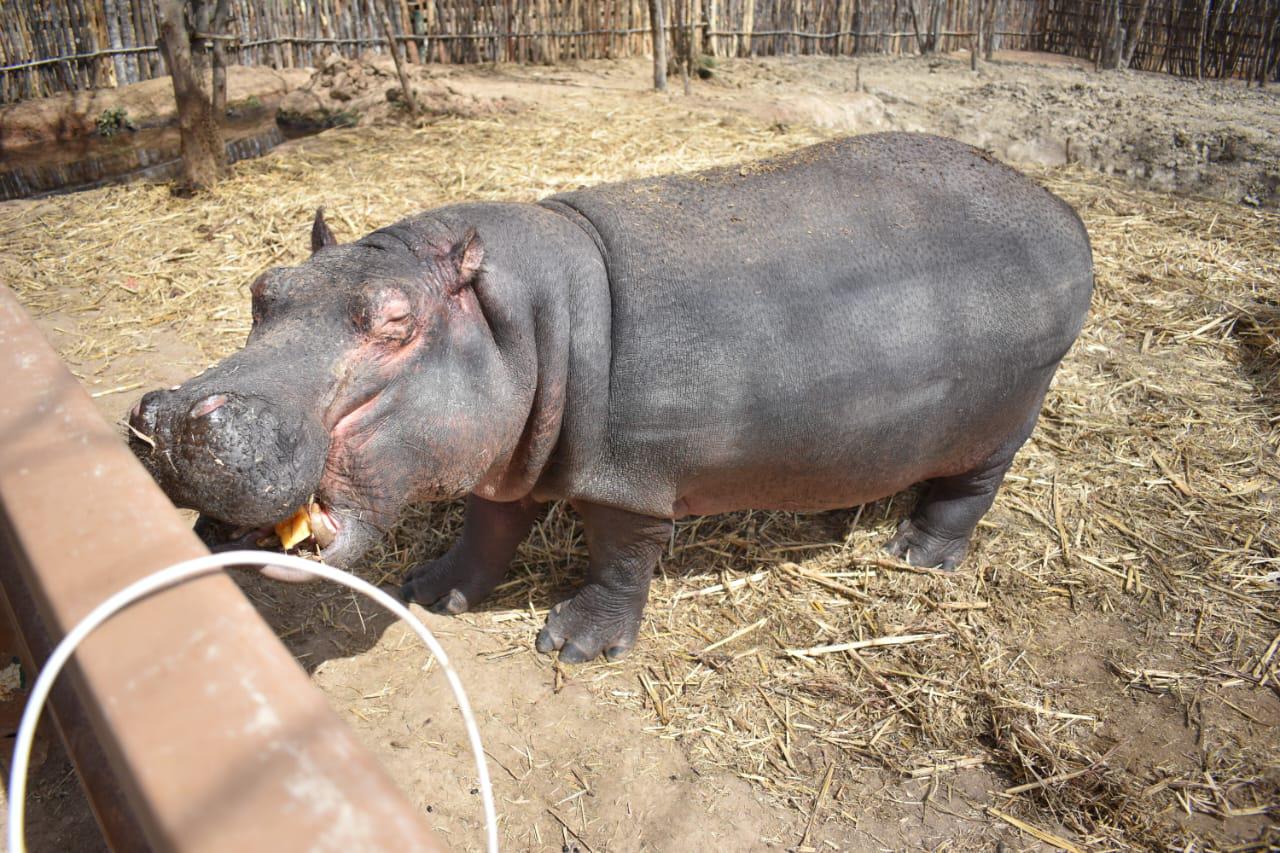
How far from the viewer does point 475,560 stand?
11.8 feet

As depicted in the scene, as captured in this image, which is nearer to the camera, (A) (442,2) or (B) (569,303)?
(B) (569,303)

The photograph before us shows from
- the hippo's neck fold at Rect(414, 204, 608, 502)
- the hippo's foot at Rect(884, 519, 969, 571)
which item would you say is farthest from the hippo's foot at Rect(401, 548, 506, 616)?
the hippo's foot at Rect(884, 519, 969, 571)

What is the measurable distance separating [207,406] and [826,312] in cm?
184

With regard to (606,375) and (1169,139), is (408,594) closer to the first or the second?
(606,375)

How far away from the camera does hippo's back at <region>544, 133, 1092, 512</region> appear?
113 inches

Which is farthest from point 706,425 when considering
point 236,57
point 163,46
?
point 236,57

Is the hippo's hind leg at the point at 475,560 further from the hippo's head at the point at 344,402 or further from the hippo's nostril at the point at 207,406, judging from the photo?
the hippo's nostril at the point at 207,406

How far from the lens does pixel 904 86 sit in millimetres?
10891

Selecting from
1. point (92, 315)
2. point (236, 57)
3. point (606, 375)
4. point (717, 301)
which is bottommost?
point (92, 315)

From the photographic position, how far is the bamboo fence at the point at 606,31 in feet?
29.8

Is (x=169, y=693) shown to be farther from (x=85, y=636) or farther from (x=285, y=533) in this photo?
(x=285, y=533)

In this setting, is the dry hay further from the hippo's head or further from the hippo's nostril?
the hippo's nostril

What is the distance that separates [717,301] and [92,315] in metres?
4.09

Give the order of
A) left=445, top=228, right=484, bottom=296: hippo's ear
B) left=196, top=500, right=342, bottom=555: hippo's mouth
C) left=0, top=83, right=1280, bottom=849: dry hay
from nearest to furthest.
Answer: left=196, top=500, right=342, bottom=555: hippo's mouth < left=445, top=228, right=484, bottom=296: hippo's ear < left=0, top=83, right=1280, bottom=849: dry hay
